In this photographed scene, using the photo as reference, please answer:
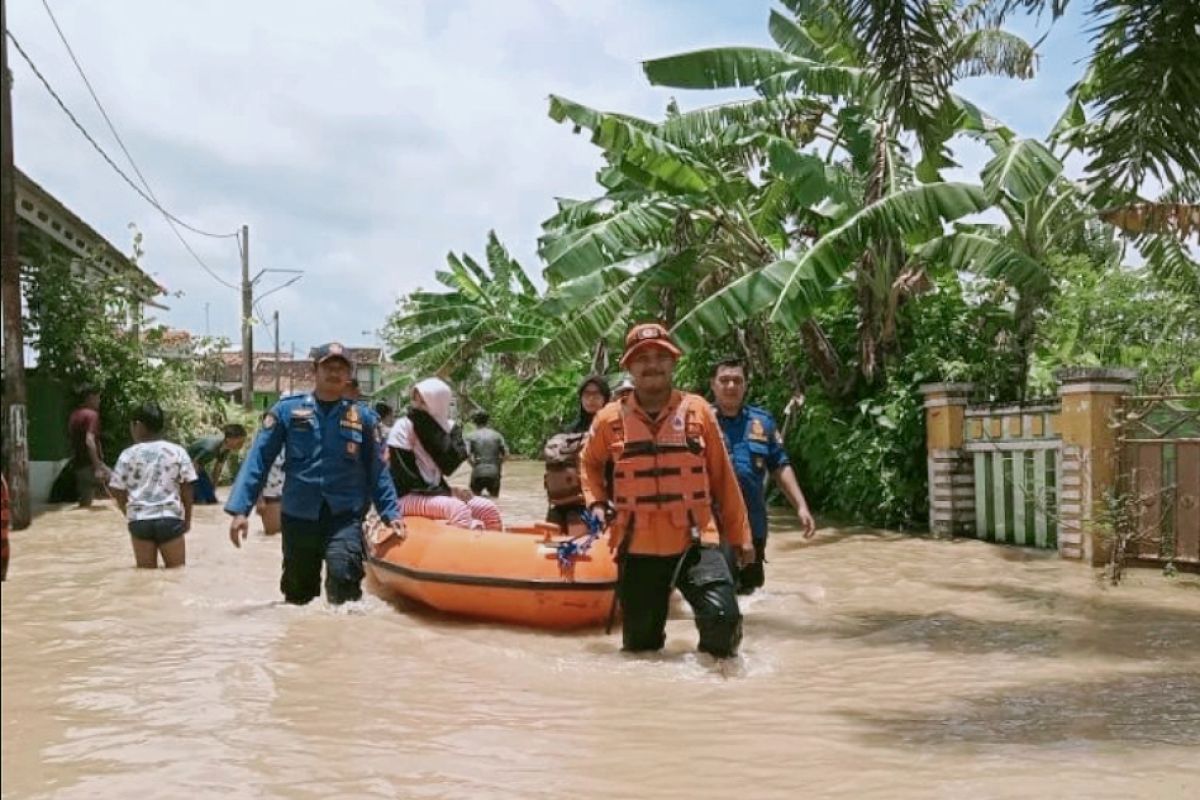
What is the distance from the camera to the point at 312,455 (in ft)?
21.5

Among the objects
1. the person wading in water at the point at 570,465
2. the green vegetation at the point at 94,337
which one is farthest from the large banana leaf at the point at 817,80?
the green vegetation at the point at 94,337

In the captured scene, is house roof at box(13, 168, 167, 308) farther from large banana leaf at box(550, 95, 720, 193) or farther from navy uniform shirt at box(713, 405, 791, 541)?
navy uniform shirt at box(713, 405, 791, 541)

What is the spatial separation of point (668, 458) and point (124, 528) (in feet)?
31.3

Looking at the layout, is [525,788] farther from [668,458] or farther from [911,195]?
[911,195]

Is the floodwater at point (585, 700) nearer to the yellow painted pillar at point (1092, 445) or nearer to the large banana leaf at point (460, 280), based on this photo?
the yellow painted pillar at point (1092, 445)

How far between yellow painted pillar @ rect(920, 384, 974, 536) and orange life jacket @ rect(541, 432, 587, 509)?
5.69 m

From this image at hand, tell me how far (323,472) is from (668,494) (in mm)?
2090

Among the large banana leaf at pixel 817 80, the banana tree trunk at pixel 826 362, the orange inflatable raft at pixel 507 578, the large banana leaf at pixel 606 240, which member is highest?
the large banana leaf at pixel 817 80

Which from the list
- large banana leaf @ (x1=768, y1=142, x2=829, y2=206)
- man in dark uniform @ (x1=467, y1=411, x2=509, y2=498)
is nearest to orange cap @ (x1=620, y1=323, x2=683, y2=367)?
large banana leaf @ (x1=768, y1=142, x2=829, y2=206)

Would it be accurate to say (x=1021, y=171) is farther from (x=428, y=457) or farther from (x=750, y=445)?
(x=428, y=457)

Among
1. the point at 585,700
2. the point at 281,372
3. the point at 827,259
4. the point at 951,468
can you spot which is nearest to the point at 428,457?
the point at 585,700

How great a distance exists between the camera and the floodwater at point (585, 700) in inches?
153

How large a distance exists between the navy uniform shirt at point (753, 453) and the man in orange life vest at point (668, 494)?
151 centimetres

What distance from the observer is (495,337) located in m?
24.6
